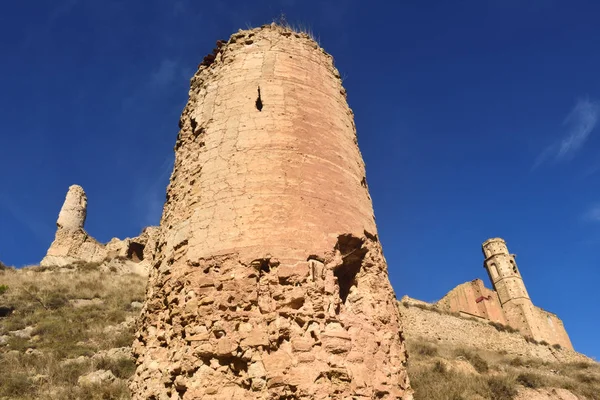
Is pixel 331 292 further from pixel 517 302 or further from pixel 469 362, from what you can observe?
pixel 517 302

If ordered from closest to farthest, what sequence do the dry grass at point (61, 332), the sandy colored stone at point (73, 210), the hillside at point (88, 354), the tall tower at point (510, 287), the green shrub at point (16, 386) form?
the green shrub at point (16, 386) < the dry grass at point (61, 332) < the hillside at point (88, 354) < the sandy colored stone at point (73, 210) < the tall tower at point (510, 287)

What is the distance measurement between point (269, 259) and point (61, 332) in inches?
393

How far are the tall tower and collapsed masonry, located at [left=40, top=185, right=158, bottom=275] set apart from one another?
31.5m

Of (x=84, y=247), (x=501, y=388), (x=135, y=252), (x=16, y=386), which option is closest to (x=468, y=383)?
(x=501, y=388)

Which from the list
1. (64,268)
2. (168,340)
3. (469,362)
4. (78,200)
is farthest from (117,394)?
(78,200)

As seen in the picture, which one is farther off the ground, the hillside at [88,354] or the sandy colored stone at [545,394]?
the hillside at [88,354]

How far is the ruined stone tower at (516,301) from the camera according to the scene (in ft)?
125

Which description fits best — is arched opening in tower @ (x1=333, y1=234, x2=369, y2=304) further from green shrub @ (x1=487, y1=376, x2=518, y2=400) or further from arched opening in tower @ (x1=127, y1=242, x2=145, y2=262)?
arched opening in tower @ (x1=127, y1=242, x2=145, y2=262)

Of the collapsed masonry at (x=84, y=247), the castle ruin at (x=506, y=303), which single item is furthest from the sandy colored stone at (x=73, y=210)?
the castle ruin at (x=506, y=303)

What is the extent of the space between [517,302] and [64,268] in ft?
122

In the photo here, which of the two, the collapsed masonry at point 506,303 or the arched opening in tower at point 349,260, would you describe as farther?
the collapsed masonry at point 506,303

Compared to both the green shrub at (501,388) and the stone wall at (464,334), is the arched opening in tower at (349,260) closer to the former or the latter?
the green shrub at (501,388)

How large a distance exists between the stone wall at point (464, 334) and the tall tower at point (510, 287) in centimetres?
383

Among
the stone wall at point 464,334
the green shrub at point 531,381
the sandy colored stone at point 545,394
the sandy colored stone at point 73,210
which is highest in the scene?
the sandy colored stone at point 73,210
